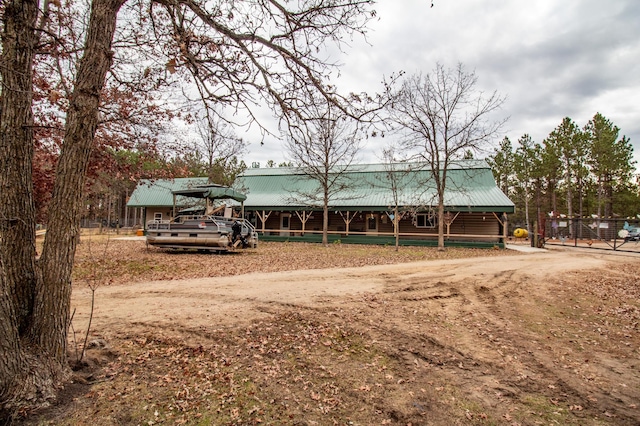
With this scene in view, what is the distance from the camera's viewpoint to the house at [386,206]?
23922mm

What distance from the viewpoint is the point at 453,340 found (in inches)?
221

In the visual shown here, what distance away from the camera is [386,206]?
998 inches

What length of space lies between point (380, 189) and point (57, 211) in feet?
85.6

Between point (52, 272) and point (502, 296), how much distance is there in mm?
8659

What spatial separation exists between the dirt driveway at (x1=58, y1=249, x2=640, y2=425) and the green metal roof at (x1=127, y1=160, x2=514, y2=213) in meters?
15.4

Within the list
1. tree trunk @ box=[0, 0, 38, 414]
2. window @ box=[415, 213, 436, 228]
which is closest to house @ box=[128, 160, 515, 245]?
window @ box=[415, 213, 436, 228]

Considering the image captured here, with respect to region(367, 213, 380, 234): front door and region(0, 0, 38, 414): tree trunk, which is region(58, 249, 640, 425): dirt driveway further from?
region(367, 213, 380, 234): front door

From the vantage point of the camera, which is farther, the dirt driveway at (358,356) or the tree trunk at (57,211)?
the dirt driveway at (358,356)

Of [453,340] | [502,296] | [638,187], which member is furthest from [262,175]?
[638,187]

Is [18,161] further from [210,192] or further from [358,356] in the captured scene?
[210,192]

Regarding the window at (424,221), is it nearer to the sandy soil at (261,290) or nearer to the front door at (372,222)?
the front door at (372,222)

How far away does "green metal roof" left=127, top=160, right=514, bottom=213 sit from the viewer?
24.2 meters

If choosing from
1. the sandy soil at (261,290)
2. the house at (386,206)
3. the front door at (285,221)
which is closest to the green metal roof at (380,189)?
the house at (386,206)

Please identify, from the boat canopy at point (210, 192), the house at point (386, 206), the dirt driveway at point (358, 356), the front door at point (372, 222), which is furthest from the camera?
the front door at point (372, 222)
